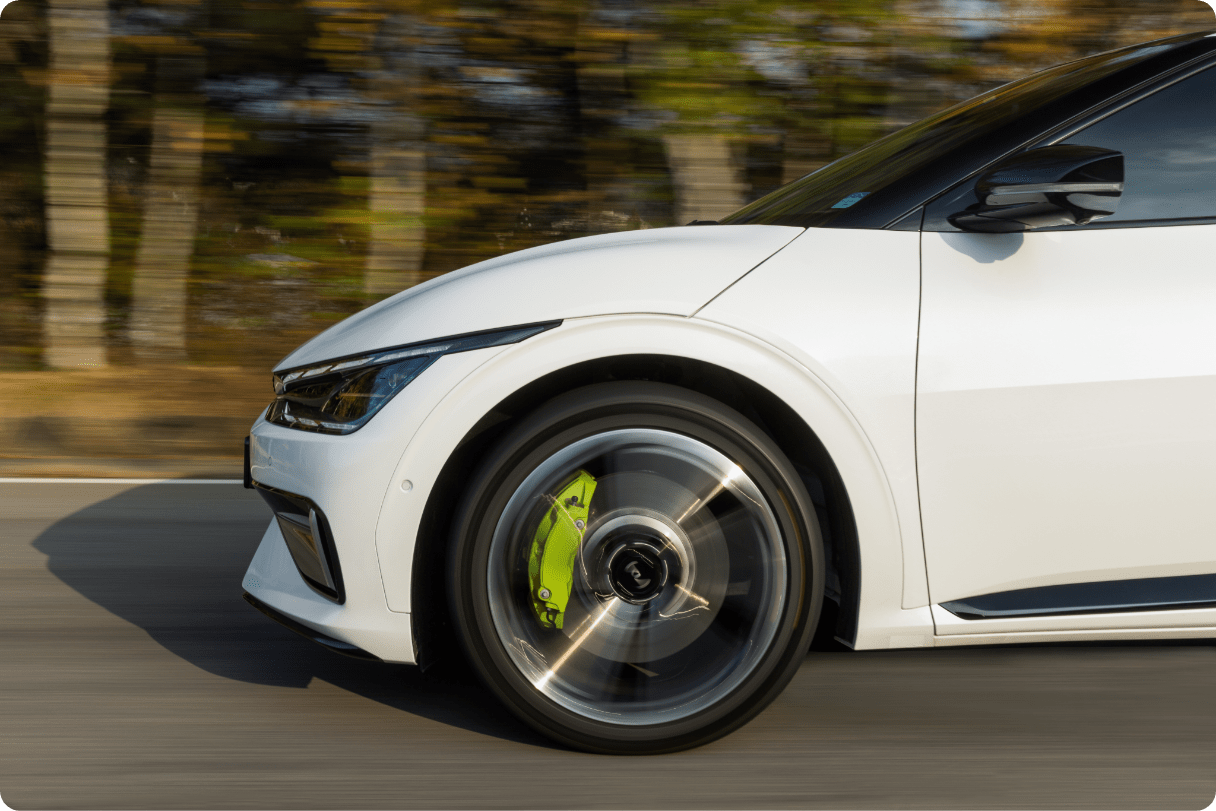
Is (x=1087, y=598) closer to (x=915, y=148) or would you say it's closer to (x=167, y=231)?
(x=915, y=148)

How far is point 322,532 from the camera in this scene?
2.48 meters

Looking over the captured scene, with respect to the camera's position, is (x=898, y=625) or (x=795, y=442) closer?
(x=898, y=625)

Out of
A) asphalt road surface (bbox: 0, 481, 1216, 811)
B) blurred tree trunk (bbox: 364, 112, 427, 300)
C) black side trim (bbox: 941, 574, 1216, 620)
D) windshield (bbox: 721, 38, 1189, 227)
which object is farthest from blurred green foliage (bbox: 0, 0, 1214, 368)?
black side trim (bbox: 941, 574, 1216, 620)

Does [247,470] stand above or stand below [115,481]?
above

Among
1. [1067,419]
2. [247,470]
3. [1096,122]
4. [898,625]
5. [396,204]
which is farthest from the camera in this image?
[396,204]

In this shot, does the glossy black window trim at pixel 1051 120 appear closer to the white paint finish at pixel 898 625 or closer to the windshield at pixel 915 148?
the windshield at pixel 915 148

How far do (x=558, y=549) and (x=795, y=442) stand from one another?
606 millimetres

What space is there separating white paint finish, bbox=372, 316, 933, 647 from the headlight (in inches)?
2.5

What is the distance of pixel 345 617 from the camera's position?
247 centimetres

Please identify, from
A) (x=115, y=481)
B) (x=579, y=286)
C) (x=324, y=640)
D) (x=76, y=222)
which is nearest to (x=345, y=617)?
(x=324, y=640)

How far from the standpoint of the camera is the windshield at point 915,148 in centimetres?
261

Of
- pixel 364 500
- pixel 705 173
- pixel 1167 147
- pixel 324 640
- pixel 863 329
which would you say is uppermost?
pixel 705 173

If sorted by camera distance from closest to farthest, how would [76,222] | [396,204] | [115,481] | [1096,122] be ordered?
[1096,122] → [115,481] → [396,204] → [76,222]

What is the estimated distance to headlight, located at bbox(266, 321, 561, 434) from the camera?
8.02 feet
